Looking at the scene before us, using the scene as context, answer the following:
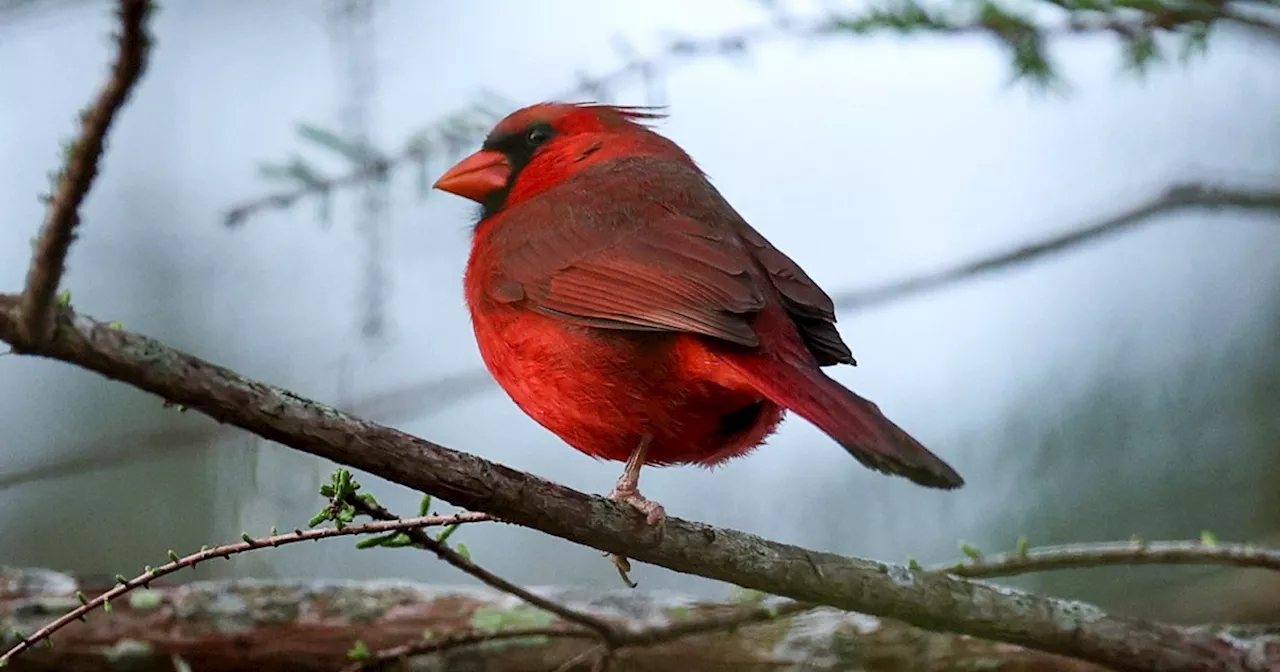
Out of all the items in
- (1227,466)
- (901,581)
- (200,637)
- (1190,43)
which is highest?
(1190,43)

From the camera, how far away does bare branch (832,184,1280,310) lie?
8.73ft

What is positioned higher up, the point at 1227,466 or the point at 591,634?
the point at 1227,466

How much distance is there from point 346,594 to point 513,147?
0.90 metres

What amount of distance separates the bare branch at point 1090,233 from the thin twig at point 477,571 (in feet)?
2.99

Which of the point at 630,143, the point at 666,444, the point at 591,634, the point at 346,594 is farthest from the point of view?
the point at 346,594

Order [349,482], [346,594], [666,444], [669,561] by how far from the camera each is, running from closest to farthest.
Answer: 1. [349,482]
2. [669,561]
3. [666,444]
4. [346,594]

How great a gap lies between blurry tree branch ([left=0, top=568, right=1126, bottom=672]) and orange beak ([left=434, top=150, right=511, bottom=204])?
0.77 m

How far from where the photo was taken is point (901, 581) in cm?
186

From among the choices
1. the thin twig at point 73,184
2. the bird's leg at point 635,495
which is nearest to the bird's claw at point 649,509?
the bird's leg at point 635,495

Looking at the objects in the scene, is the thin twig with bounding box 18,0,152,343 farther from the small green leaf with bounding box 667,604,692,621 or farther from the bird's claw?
the small green leaf with bounding box 667,604,692,621

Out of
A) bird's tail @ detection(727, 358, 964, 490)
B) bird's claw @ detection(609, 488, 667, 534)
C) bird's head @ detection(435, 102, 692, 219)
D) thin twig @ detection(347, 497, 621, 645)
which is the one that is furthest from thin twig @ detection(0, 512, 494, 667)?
bird's head @ detection(435, 102, 692, 219)

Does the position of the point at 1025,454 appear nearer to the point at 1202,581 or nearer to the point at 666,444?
the point at 1202,581

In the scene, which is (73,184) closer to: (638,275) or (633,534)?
(633,534)

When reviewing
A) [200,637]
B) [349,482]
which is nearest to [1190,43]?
[349,482]
